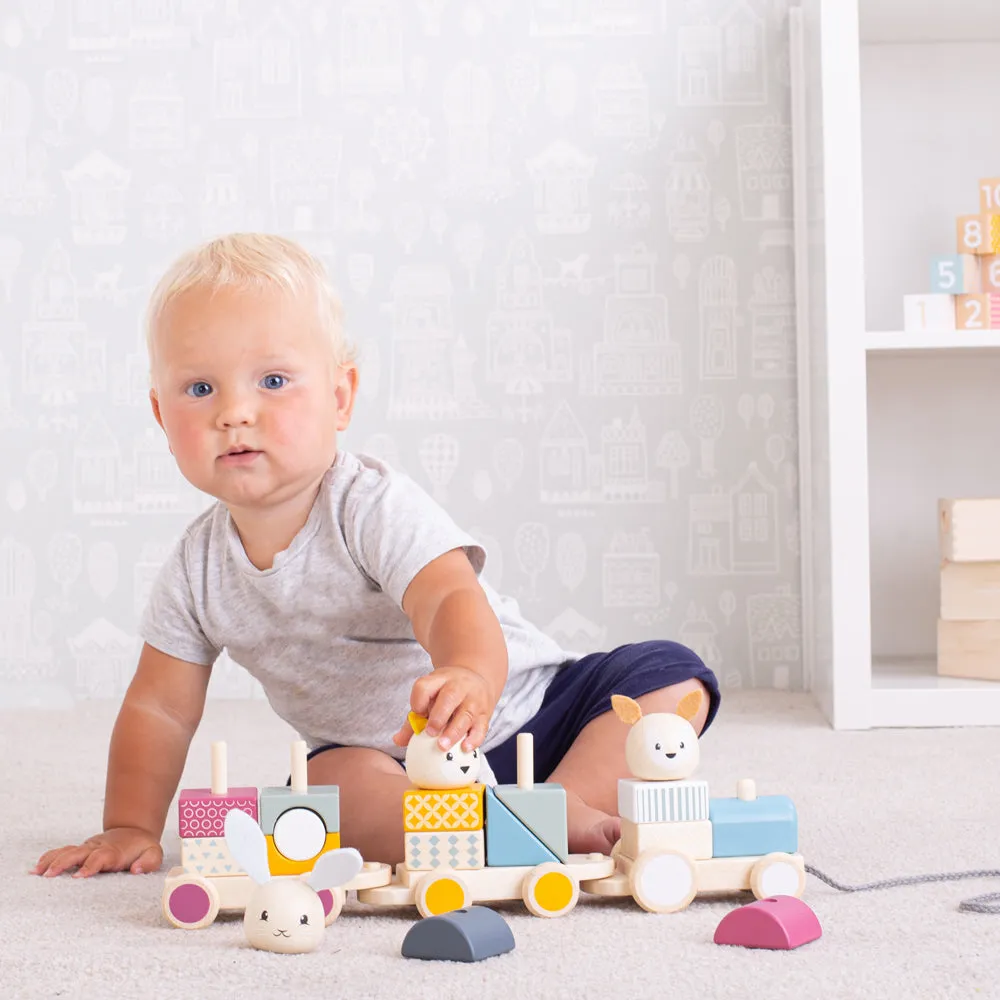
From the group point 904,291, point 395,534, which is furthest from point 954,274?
point 395,534

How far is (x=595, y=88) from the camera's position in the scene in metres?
1.81

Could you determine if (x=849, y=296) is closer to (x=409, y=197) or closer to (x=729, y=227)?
(x=729, y=227)

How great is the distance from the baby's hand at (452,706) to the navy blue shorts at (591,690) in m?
0.24

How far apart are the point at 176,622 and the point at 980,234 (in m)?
1.05

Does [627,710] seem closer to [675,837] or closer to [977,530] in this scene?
[675,837]

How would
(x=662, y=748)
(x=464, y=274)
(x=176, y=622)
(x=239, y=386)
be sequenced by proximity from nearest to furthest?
(x=662, y=748)
(x=239, y=386)
(x=176, y=622)
(x=464, y=274)

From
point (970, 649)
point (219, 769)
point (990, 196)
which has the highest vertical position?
point (990, 196)

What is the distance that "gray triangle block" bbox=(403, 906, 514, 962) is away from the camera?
626 millimetres

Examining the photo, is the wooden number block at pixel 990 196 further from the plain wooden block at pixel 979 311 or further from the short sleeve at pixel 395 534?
the short sleeve at pixel 395 534

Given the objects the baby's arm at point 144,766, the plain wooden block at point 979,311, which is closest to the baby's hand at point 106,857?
the baby's arm at point 144,766

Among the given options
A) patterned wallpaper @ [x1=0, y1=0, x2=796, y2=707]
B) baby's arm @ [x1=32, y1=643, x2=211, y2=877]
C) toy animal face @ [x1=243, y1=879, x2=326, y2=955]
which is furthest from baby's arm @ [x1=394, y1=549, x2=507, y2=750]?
patterned wallpaper @ [x1=0, y1=0, x2=796, y2=707]

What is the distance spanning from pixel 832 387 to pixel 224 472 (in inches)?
31.6

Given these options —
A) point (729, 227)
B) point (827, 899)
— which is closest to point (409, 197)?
point (729, 227)

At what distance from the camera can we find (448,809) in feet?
2.37
